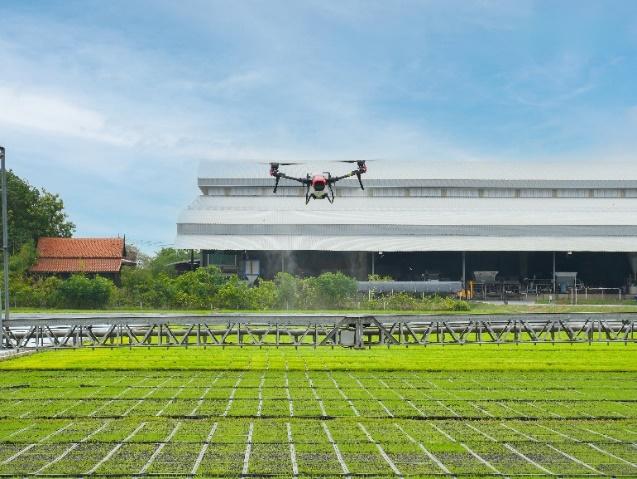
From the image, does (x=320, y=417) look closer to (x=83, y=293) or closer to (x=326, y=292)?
(x=326, y=292)

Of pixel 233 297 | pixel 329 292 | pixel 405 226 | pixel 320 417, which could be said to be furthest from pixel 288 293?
pixel 320 417

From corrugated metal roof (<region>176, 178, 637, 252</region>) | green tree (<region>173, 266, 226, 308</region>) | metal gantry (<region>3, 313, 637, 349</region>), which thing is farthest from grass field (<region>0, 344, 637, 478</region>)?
corrugated metal roof (<region>176, 178, 637, 252</region>)

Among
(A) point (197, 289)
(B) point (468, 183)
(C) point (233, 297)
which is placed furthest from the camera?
(B) point (468, 183)

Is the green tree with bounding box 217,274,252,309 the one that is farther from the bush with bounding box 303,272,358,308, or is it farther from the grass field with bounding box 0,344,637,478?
the grass field with bounding box 0,344,637,478

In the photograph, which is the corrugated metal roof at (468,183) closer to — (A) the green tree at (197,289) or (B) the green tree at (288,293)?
(A) the green tree at (197,289)

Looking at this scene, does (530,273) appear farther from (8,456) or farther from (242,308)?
(8,456)

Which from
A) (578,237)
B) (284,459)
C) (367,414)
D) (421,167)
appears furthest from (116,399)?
(421,167)

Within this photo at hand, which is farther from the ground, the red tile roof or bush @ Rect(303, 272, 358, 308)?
the red tile roof

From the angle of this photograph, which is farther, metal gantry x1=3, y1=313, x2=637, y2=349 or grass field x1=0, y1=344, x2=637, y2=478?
metal gantry x1=3, y1=313, x2=637, y2=349
